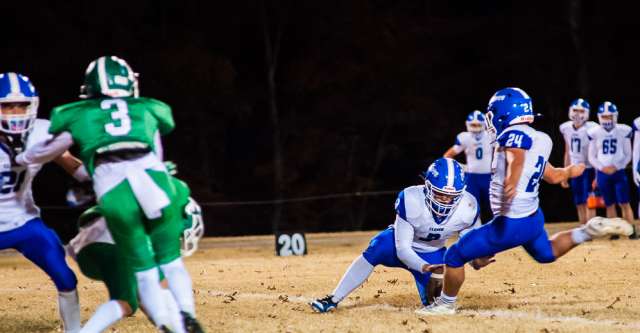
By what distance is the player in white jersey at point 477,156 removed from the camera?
1483 centimetres

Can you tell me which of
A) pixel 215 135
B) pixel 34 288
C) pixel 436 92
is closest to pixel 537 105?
pixel 436 92

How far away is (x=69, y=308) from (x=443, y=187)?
2647mm

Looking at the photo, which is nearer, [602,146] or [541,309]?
[541,309]

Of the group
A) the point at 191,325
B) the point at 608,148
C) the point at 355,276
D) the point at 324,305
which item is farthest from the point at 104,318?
the point at 608,148

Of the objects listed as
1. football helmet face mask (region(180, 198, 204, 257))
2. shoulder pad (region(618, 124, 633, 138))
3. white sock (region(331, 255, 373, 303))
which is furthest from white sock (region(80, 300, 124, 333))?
shoulder pad (region(618, 124, 633, 138))

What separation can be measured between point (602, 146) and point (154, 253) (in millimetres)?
10190

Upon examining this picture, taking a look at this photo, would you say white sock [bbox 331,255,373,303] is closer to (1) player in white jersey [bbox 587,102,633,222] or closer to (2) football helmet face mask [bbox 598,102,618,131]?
(1) player in white jersey [bbox 587,102,633,222]

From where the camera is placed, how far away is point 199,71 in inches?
913

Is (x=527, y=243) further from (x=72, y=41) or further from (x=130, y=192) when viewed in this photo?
(x=72, y=41)

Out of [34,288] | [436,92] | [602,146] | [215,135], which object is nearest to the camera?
[34,288]

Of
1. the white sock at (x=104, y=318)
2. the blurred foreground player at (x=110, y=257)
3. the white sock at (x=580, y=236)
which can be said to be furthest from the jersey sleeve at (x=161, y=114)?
the white sock at (x=580, y=236)

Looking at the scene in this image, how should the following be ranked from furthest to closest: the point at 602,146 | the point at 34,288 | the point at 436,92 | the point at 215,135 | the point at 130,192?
the point at 436,92
the point at 215,135
the point at 602,146
the point at 34,288
the point at 130,192

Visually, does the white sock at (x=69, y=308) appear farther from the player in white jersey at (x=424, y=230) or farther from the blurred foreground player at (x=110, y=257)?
the player in white jersey at (x=424, y=230)

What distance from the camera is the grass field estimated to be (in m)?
6.75
